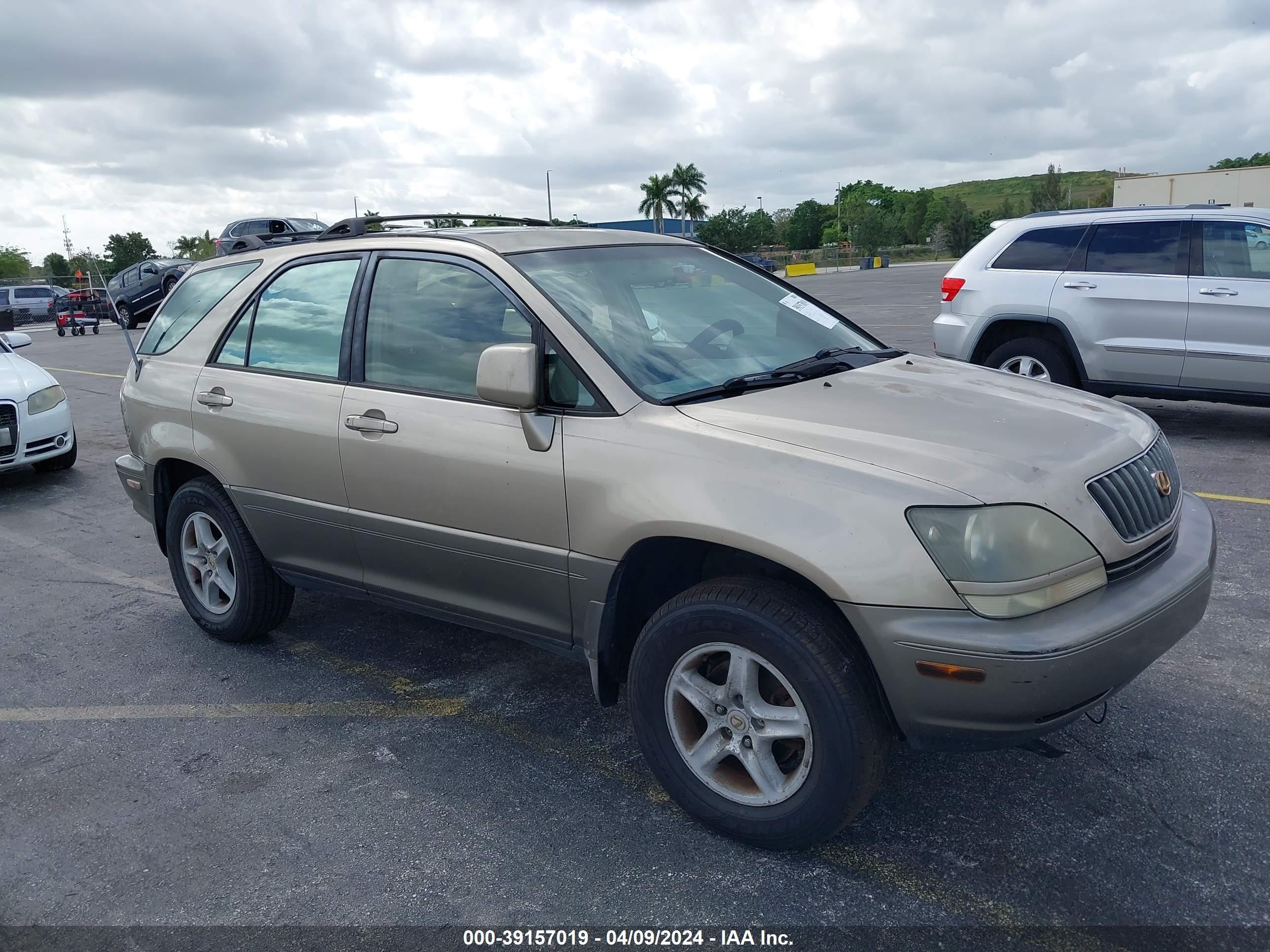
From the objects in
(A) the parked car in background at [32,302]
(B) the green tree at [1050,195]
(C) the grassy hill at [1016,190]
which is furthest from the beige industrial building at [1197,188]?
(C) the grassy hill at [1016,190]

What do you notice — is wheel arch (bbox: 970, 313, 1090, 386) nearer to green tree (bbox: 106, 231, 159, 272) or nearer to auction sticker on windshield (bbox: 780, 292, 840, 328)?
auction sticker on windshield (bbox: 780, 292, 840, 328)

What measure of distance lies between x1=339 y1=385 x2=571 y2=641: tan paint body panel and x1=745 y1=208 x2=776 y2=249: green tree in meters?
86.8

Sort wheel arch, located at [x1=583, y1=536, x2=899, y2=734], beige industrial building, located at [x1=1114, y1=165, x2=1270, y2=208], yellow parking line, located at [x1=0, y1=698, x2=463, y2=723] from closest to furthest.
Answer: wheel arch, located at [x1=583, y1=536, x2=899, y2=734] → yellow parking line, located at [x1=0, y1=698, x2=463, y2=723] → beige industrial building, located at [x1=1114, y1=165, x2=1270, y2=208]

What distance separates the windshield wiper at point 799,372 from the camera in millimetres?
3170

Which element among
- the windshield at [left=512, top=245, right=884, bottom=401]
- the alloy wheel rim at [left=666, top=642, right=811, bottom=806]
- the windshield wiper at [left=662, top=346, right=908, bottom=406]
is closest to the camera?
the alloy wheel rim at [left=666, top=642, right=811, bottom=806]

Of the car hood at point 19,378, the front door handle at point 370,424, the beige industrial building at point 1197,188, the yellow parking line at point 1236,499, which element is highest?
the beige industrial building at point 1197,188

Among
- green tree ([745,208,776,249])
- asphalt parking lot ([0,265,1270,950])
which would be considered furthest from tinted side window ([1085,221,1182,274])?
green tree ([745,208,776,249])

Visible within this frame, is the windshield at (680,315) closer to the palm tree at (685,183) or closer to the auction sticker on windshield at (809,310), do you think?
the auction sticker on windshield at (809,310)

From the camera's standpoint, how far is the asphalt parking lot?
8.76 feet

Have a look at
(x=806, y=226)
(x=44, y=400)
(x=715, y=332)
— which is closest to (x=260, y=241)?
(x=715, y=332)

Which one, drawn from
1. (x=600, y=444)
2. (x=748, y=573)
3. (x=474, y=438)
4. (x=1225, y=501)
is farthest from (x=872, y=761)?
(x=1225, y=501)

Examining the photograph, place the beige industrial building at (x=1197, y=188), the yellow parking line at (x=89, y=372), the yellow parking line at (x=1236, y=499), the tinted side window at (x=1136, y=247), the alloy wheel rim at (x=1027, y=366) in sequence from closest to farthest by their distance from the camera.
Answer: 1. the yellow parking line at (x=1236, y=499)
2. the tinted side window at (x=1136, y=247)
3. the alloy wheel rim at (x=1027, y=366)
4. the yellow parking line at (x=89, y=372)
5. the beige industrial building at (x=1197, y=188)

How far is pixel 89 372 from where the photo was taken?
1705cm

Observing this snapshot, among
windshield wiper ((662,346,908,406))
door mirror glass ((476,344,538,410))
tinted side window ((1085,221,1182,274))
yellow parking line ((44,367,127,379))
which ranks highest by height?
tinted side window ((1085,221,1182,274))
